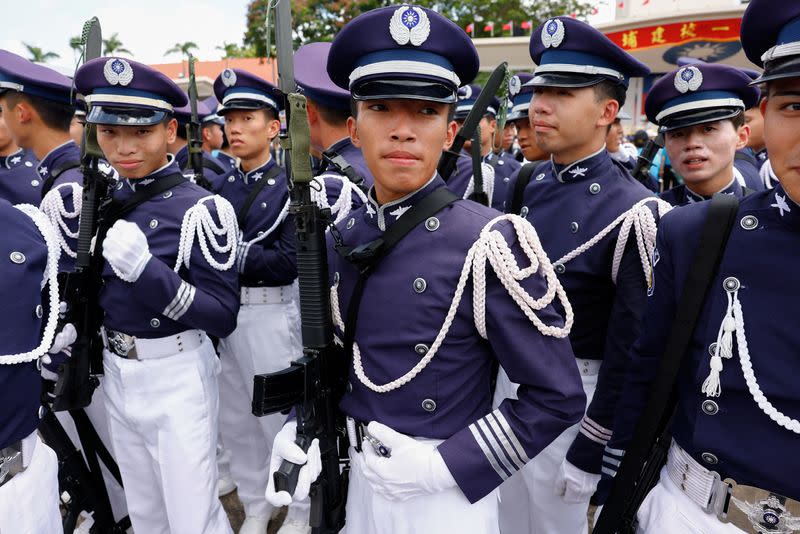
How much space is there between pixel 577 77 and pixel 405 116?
4.05ft

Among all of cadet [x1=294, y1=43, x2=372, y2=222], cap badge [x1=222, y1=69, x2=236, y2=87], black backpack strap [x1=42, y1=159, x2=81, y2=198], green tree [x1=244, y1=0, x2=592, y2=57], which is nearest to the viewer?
cadet [x1=294, y1=43, x2=372, y2=222]

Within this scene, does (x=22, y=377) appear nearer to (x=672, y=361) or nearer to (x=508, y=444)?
(x=508, y=444)

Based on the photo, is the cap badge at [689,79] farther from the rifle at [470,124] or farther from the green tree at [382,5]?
the green tree at [382,5]

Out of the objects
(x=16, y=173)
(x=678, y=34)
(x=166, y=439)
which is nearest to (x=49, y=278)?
(x=166, y=439)

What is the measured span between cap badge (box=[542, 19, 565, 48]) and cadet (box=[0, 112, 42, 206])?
357cm

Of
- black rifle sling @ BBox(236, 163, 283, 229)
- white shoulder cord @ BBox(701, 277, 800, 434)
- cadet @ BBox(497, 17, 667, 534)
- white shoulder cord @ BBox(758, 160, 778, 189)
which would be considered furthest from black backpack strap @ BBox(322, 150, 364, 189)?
white shoulder cord @ BBox(758, 160, 778, 189)

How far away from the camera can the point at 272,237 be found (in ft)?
12.8

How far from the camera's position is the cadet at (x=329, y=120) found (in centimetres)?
342

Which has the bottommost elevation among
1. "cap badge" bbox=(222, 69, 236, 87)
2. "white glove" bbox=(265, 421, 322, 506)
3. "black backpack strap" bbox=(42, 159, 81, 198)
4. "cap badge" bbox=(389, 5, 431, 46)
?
"white glove" bbox=(265, 421, 322, 506)

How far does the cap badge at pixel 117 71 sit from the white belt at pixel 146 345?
1289 millimetres

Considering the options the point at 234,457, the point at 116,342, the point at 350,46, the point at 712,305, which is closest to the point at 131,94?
the point at 116,342

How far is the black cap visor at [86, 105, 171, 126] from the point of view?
111 inches

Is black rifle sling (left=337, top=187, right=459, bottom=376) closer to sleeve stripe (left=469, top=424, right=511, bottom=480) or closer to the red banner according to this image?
sleeve stripe (left=469, top=424, right=511, bottom=480)

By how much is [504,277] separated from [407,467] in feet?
2.00
